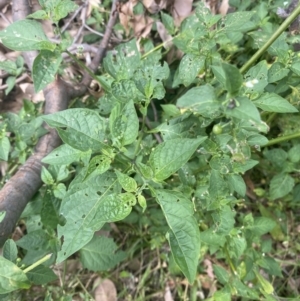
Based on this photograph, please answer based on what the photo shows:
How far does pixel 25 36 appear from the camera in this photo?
4.47 feet

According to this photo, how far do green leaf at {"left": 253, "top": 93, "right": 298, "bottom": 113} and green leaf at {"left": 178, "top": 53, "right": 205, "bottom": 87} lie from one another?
28 centimetres

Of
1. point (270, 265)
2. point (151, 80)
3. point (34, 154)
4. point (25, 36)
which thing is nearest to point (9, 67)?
point (34, 154)

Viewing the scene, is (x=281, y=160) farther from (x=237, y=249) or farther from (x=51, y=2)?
(x=51, y=2)

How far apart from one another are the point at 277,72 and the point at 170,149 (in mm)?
518

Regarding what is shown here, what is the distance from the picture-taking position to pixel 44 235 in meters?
1.59

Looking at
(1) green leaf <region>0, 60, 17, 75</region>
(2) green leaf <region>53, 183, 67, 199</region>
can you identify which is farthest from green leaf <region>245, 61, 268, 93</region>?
(1) green leaf <region>0, 60, 17, 75</region>

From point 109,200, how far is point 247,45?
128 cm

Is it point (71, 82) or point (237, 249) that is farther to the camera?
point (71, 82)

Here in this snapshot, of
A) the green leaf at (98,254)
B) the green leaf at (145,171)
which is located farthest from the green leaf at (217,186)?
the green leaf at (98,254)

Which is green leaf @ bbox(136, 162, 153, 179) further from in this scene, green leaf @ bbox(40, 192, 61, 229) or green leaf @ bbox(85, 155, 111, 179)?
green leaf @ bbox(40, 192, 61, 229)

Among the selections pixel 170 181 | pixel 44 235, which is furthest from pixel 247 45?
pixel 44 235

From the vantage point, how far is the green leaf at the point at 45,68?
55.2 inches

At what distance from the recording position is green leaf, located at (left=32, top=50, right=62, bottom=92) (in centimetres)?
140

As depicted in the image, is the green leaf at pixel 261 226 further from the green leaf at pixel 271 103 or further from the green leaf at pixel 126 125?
the green leaf at pixel 126 125
